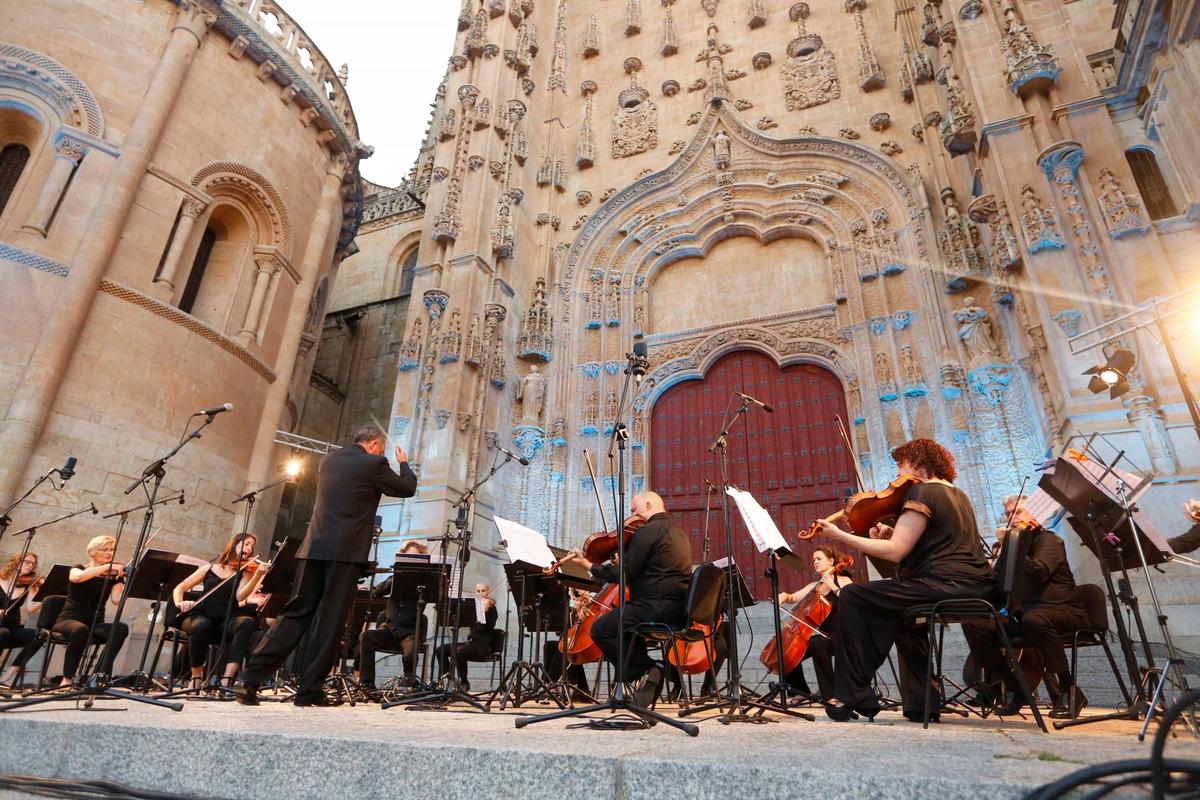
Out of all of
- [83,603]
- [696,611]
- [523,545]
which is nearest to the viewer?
[696,611]

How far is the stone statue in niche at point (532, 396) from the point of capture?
41.3ft

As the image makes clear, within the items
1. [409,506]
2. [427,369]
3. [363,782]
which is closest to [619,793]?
[363,782]

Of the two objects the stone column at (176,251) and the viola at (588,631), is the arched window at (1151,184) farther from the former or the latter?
the stone column at (176,251)

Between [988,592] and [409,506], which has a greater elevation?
[409,506]

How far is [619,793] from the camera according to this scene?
5.88 feet

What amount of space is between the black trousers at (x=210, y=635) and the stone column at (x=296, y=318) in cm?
588

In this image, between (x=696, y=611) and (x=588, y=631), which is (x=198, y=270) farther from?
(x=696, y=611)

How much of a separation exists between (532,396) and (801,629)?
25.4 ft

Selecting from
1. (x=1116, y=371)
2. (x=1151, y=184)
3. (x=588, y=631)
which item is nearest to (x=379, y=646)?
(x=588, y=631)

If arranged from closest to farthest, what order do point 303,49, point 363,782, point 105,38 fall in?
point 363,782 < point 105,38 < point 303,49

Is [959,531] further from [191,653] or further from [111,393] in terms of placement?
[111,393]

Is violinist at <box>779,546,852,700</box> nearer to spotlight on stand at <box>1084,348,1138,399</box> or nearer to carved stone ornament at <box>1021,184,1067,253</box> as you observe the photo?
spotlight on stand at <box>1084,348,1138,399</box>

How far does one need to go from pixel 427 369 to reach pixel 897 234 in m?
8.60

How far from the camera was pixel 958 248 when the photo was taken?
10648 mm
